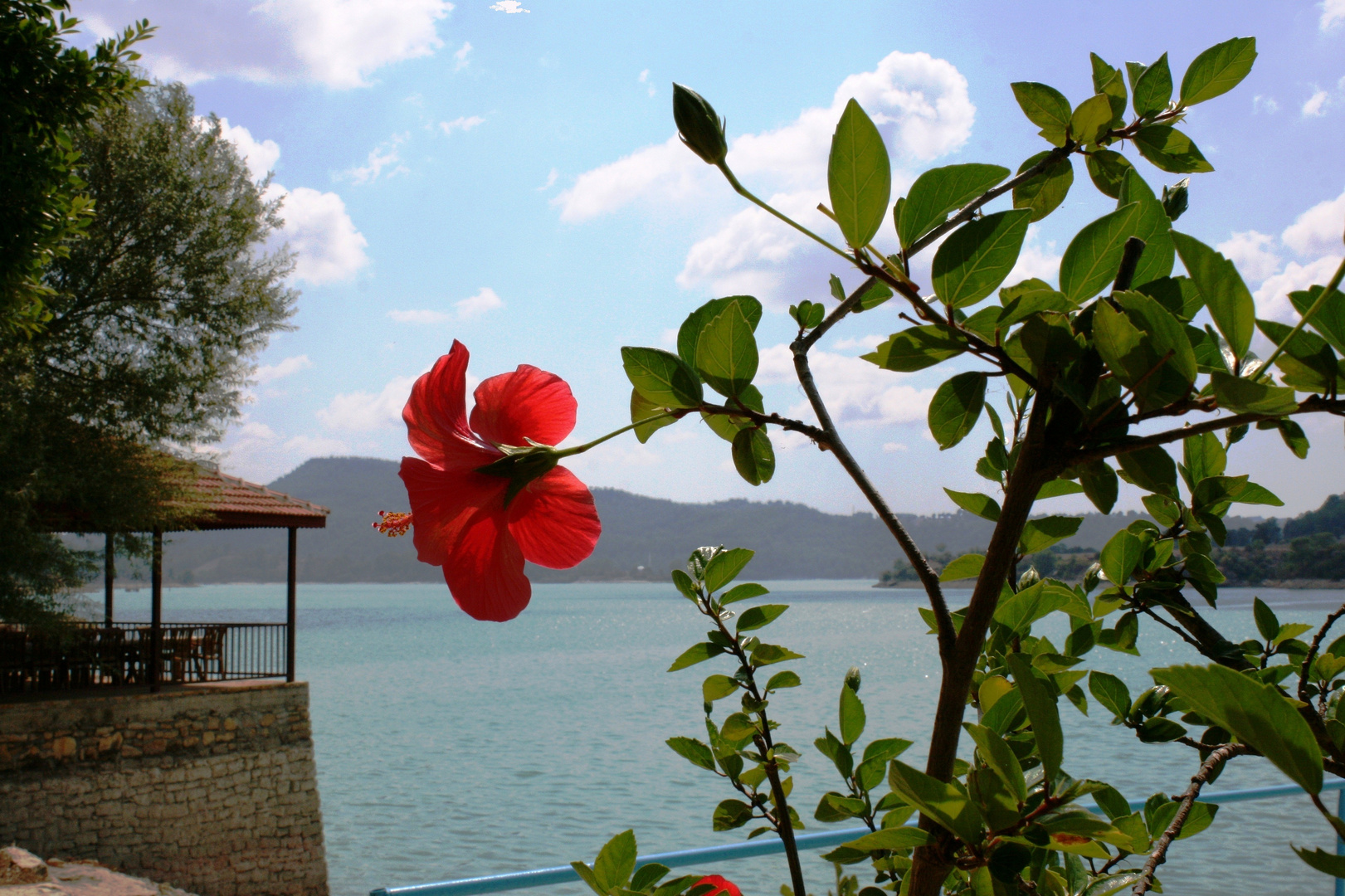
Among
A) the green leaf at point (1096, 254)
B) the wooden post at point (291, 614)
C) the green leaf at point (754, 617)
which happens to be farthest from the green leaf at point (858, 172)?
the wooden post at point (291, 614)

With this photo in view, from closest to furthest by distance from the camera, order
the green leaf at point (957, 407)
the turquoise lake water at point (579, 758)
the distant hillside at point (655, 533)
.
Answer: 1. the green leaf at point (957, 407)
2. the turquoise lake water at point (579, 758)
3. the distant hillside at point (655, 533)

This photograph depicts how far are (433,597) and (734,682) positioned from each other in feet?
373

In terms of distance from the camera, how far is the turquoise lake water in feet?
55.9

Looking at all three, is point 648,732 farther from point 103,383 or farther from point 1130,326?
point 1130,326

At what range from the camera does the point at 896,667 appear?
132 feet

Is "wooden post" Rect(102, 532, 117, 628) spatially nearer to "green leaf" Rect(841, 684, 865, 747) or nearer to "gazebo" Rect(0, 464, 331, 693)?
"gazebo" Rect(0, 464, 331, 693)

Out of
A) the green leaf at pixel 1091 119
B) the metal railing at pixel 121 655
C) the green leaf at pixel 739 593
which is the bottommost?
the metal railing at pixel 121 655

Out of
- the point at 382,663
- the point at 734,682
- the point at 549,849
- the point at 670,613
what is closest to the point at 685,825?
the point at 549,849

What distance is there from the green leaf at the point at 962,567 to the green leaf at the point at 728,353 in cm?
25

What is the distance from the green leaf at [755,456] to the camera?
0.53 meters

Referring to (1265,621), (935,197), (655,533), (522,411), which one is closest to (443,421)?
(522,411)

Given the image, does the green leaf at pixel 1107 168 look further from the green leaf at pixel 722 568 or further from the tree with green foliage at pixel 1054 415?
the green leaf at pixel 722 568

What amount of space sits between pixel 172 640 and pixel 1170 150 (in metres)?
11.3

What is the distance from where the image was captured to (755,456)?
0.54m
